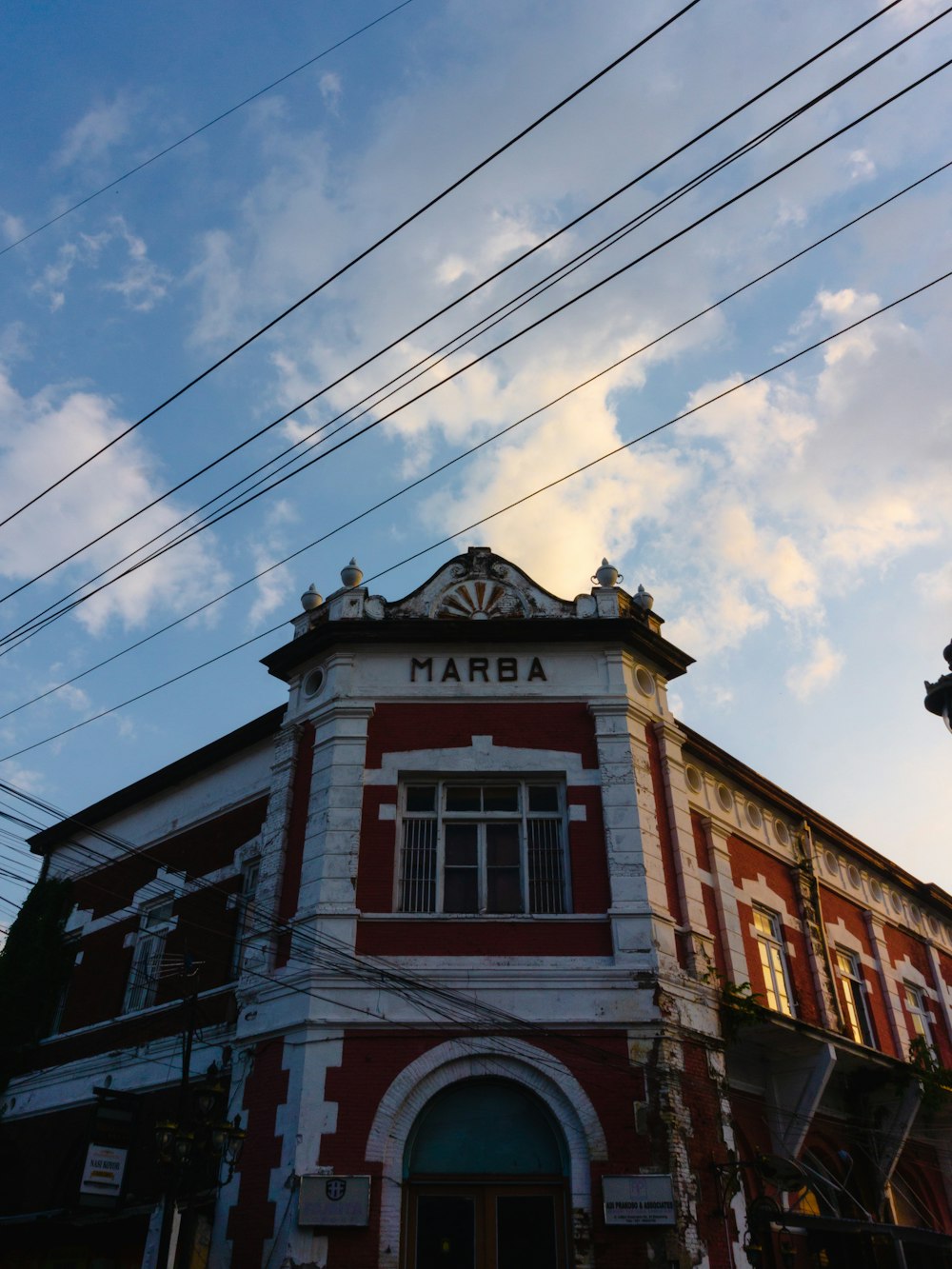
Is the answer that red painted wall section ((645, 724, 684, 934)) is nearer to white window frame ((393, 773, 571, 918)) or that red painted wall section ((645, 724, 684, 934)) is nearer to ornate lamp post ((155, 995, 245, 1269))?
white window frame ((393, 773, 571, 918))

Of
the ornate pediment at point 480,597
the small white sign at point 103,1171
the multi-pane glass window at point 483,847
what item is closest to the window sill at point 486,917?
the multi-pane glass window at point 483,847

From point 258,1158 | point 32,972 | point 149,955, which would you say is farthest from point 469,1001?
point 32,972

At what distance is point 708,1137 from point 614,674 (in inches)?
261

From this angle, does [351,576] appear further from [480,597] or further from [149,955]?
[149,955]

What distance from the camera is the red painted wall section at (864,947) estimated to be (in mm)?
20828

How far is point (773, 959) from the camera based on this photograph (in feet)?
61.1

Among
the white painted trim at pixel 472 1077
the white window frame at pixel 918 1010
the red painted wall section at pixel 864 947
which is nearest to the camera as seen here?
the white painted trim at pixel 472 1077

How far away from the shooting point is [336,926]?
14.3 m

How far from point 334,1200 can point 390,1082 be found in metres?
1.46

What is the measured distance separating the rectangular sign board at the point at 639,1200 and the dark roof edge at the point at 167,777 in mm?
9057

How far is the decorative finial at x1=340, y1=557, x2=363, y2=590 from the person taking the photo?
705 inches

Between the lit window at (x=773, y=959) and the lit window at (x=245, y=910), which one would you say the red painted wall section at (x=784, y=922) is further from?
the lit window at (x=245, y=910)

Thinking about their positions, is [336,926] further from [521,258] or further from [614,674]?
[521,258]

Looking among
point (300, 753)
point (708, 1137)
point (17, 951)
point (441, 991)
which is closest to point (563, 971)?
point (441, 991)
